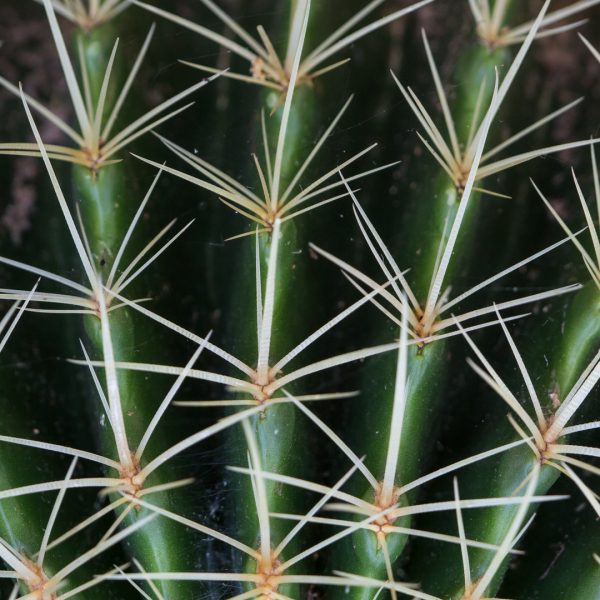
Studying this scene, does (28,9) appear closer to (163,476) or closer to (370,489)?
(163,476)

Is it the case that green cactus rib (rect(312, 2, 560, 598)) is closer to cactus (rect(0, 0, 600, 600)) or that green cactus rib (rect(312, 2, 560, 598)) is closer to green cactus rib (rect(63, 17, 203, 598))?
cactus (rect(0, 0, 600, 600))

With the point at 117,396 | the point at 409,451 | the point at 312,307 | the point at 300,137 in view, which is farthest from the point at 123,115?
the point at 409,451

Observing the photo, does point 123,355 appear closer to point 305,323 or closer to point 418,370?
point 305,323

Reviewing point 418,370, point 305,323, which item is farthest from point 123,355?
point 418,370

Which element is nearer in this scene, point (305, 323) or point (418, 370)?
point (418, 370)

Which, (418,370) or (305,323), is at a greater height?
(305,323)

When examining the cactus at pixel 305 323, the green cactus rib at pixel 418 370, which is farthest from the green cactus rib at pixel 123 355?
the green cactus rib at pixel 418 370

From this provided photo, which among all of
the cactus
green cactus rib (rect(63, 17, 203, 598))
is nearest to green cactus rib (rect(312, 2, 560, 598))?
the cactus

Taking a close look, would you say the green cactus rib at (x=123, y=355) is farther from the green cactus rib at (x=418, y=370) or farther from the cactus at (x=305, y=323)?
the green cactus rib at (x=418, y=370)
